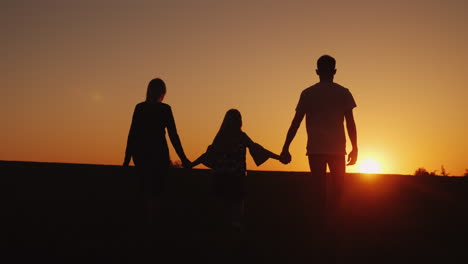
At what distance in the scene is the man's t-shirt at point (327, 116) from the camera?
809 cm

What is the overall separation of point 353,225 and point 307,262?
10.4 feet

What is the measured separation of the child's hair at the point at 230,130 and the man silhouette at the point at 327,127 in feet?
5.06

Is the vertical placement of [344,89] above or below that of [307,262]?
above

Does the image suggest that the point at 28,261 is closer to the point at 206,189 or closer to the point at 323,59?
the point at 323,59

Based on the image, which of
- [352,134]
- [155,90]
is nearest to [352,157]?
[352,134]

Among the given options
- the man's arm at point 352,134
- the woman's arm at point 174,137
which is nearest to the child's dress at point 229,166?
the woman's arm at point 174,137

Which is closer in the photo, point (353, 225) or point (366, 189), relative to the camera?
point (353, 225)

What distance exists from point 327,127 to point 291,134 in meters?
1.04

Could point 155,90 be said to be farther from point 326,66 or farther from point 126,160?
point 326,66

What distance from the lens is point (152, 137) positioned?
30.8 ft

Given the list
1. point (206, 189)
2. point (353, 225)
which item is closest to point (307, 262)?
point (353, 225)

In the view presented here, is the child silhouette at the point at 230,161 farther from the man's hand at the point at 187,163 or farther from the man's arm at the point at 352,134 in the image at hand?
the man's arm at the point at 352,134

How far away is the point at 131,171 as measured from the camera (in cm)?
1241

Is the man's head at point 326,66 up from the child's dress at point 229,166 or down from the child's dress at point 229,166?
up
